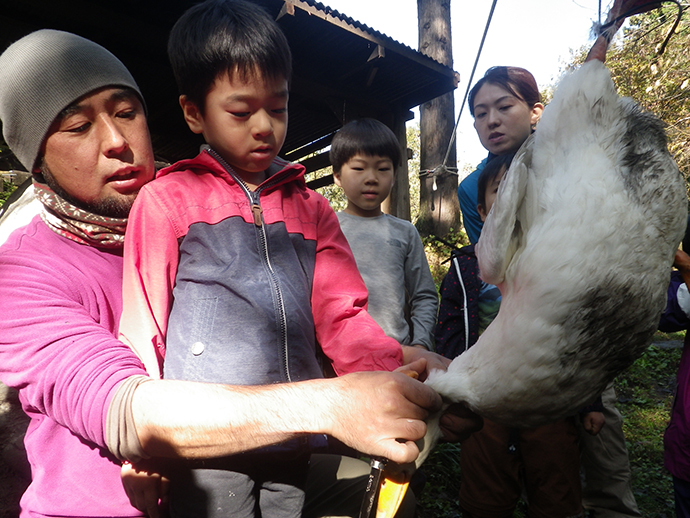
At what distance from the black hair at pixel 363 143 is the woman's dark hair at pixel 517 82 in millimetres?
597

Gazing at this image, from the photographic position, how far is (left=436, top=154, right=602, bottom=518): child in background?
2.22 m

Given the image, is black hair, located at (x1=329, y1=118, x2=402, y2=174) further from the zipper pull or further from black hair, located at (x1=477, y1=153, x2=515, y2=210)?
the zipper pull

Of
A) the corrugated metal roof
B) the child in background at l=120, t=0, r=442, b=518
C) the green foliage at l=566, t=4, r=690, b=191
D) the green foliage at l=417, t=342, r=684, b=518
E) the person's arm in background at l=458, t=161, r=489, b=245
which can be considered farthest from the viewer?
the green foliage at l=566, t=4, r=690, b=191

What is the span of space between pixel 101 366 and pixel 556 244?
1.21 metres

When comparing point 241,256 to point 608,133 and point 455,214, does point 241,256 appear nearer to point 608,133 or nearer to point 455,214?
point 608,133

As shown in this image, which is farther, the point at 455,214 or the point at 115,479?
the point at 455,214

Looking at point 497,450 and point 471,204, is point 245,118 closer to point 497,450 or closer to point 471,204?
point 471,204

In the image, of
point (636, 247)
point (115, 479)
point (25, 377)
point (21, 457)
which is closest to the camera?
point (636, 247)

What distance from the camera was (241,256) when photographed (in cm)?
137

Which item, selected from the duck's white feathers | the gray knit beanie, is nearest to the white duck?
the duck's white feathers

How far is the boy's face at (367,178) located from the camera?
2.84m

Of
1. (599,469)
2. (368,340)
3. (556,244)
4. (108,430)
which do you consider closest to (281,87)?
(368,340)

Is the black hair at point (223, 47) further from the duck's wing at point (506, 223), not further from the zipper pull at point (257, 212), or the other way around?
the duck's wing at point (506, 223)

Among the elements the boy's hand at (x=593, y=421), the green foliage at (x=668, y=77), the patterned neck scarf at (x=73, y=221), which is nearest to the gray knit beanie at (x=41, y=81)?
the patterned neck scarf at (x=73, y=221)
